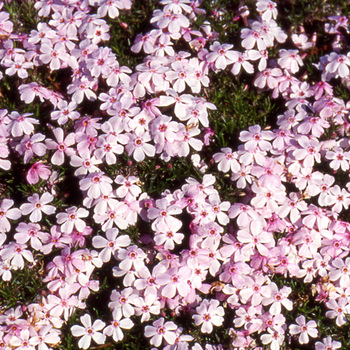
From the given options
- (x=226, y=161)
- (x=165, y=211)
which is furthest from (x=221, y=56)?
(x=165, y=211)

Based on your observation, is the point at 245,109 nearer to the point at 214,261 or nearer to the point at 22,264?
the point at 214,261

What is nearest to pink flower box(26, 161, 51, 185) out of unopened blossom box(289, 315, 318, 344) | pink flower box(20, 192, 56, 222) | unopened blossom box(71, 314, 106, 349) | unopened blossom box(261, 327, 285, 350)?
pink flower box(20, 192, 56, 222)

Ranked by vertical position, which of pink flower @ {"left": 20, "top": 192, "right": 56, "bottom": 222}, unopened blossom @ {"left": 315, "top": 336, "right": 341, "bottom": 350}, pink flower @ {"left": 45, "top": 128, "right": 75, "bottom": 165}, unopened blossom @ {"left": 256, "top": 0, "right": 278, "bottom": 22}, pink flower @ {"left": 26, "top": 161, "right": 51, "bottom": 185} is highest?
unopened blossom @ {"left": 256, "top": 0, "right": 278, "bottom": 22}

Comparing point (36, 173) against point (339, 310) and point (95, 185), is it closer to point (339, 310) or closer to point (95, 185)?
point (95, 185)

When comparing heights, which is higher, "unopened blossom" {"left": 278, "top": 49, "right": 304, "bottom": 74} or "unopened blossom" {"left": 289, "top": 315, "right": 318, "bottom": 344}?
"unopened blossom" {"left": 278, "top": 49, "right": 304, "bottom": 74}

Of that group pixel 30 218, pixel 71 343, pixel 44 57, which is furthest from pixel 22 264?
pixel 44 57

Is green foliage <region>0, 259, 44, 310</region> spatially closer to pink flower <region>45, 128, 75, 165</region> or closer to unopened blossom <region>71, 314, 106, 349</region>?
unopened blossom <region>71, 314, 106, 349</region>

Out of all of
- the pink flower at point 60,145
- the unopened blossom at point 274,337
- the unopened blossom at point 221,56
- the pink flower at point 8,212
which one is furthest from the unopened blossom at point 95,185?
the unopened blossom at point 274,337

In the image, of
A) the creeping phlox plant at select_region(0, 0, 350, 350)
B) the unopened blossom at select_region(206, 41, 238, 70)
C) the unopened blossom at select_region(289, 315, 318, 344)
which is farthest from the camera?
the unopened blossom at select_region(206, 41, 238, 70)
